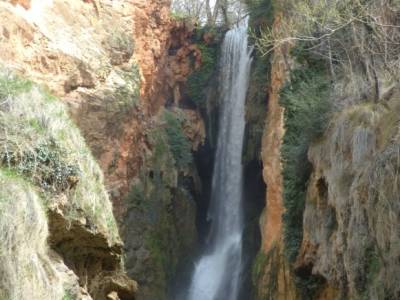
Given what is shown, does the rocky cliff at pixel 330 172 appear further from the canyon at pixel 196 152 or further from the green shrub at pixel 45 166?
the green shrub at pixel 45 166

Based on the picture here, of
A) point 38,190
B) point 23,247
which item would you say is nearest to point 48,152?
point 38,190

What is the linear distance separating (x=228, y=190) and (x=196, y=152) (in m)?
2.40

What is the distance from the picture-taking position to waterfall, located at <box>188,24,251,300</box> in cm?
2036

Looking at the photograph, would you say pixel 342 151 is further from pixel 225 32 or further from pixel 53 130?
pixel 225 32

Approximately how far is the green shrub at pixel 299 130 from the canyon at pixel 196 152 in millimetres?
51

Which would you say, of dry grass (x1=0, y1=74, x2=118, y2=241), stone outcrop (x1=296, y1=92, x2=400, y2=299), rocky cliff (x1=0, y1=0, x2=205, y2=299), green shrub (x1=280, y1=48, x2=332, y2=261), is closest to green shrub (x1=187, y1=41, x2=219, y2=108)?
rocky cliff (x1=0, y1=0, x2=205, y2=299)

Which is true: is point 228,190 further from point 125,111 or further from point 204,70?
point 125,111

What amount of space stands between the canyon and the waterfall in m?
0.08

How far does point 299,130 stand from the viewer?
13945 millimetres

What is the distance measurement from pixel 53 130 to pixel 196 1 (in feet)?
83.8

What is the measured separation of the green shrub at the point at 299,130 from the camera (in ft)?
41.6

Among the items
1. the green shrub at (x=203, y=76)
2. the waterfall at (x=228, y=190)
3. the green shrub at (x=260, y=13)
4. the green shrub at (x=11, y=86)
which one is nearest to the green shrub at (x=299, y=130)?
the green shrub at (x=260, y=13)

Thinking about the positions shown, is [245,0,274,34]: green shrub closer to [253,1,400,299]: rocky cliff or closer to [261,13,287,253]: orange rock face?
[253,1,400,299]: rocky cliff

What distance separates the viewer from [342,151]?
34.9ft
